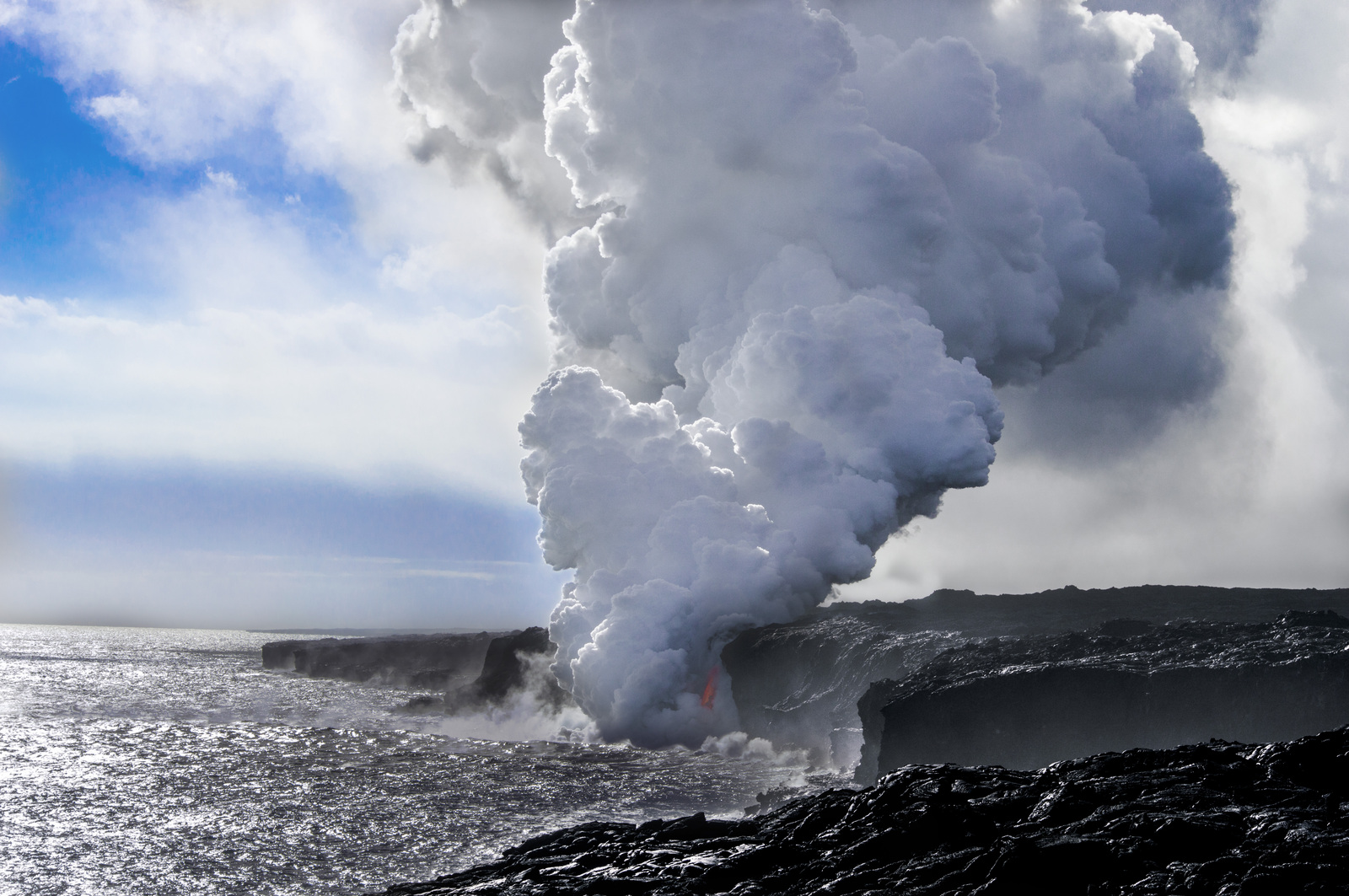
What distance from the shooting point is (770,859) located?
16.1m

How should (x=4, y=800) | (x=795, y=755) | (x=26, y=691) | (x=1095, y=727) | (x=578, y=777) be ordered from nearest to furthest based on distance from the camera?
(x=1095, y=727) → (x=4, y=800) → (x=578, y=777) → (x=795, y=755) → (x=26, y=691)

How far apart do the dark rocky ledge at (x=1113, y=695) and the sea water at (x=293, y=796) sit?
7312 millimetres

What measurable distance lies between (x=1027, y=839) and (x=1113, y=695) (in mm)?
17222

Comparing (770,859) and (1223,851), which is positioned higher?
(1223,851)

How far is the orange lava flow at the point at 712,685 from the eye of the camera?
53844 mm

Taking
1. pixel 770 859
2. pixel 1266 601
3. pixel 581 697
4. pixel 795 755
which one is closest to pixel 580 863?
pixel 770 859

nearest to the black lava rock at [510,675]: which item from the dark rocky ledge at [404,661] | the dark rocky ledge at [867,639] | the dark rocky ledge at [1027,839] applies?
the dark rocky ledge at [404,661]

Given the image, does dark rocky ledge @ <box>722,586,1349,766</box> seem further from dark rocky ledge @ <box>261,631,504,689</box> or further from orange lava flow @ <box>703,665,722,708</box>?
dark rocky ledge @ <box>261,631,504,689</box>

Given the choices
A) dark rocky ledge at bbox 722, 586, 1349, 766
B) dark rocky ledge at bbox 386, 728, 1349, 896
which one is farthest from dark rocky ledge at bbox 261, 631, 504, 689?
dark rocky ledge at bbox 386, 728, 1349, 896

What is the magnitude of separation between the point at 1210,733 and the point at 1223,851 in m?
16.2

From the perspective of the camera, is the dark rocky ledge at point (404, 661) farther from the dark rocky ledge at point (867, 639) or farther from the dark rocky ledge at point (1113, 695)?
the dark rocky ledge at point (1113, 695)

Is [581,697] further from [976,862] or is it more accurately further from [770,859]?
[976,862]

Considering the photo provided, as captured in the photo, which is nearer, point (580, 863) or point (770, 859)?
point (770, 859)

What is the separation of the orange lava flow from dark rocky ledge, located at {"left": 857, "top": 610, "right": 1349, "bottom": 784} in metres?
18.8
